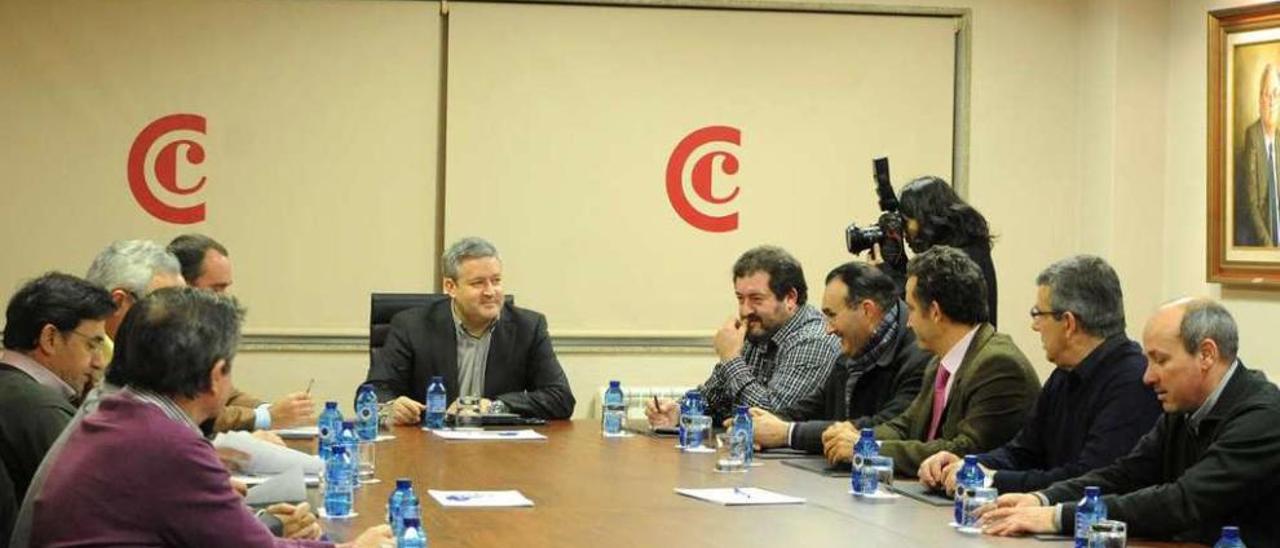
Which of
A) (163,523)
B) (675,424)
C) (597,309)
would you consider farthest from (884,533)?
(597,309)

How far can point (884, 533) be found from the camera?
3707mm

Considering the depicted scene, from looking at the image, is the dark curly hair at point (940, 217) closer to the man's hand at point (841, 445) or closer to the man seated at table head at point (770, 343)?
the man seated at table head at point (770, 343)

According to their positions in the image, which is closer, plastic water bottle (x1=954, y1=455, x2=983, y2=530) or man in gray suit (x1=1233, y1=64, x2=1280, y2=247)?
plastic water bottle (x1=954, y1=455, x2=983, y2=530)

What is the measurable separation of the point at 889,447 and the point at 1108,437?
68 cm

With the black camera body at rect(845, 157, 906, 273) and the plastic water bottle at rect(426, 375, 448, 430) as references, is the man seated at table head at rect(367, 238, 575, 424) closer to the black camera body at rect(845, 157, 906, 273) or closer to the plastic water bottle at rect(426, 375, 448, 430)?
the plastic water bottle at rect(426, 375, 448, 430)

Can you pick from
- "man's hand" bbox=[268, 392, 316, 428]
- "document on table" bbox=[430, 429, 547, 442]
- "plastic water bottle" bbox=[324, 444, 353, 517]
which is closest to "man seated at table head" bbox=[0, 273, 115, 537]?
"plastic water bottle" bbox=[324, 444, 353, 517]

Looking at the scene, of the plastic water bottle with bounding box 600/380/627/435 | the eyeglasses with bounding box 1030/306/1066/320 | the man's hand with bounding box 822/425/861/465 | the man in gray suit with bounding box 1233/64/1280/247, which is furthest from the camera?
the man in gray suit with bounding box 1233/64/1280/247

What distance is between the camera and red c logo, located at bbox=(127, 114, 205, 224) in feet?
24.8

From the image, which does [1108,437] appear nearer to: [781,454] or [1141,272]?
[781,454]

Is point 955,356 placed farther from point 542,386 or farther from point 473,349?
point 473,349

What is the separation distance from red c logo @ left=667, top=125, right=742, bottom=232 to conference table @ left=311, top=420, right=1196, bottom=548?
104 inches

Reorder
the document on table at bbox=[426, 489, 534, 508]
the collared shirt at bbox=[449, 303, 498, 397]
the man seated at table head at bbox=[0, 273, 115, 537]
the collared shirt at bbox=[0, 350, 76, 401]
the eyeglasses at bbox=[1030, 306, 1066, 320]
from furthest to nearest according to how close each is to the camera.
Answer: the collared shirt at bbox=[449, 303, 498, 397] < the eyeglasses at bbox=[1030, 306, 1066, 320] < the document on table at bbox=[426, 489, 534, 508] < the collared shirt at bbox=[0, 350, 76, 401] < the man seated at table head at bbox=[0, 273, 115, 537]

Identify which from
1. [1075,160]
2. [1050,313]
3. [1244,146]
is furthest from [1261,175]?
[1050,313]

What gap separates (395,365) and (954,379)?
89.8 inches
